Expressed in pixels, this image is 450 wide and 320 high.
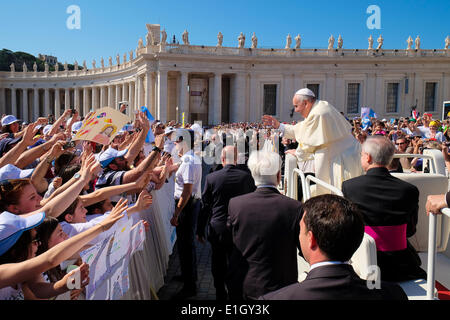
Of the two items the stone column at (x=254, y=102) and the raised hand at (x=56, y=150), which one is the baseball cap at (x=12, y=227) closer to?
Result: the raised hand at (x=56, y=150)

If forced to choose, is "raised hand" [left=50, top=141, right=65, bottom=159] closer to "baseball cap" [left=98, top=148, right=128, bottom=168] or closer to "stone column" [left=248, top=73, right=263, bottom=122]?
"baseball cap" [left=98, top=148, right=128, bottom=168]

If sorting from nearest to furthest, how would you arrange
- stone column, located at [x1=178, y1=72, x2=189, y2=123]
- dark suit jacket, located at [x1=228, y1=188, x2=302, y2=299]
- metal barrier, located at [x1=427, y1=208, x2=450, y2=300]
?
1. metal barrier, located at [x1=427, y1=208, x2=450, y2=300]
2. dark suit jacket, located at [x1=228, y1=188, x2=302, y2=299]
3. stone column, located at [x1=178, y1=72, x2=189, y2=123]

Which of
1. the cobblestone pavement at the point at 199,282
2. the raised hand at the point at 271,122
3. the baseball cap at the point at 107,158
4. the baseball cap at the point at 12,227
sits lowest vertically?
the cobblestone pavement at the point at 199,282

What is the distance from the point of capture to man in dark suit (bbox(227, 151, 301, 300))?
310cm

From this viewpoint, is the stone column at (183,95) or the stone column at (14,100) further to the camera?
the stone column at (14,100)

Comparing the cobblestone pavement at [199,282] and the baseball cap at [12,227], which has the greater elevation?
the baseball cap at [12,227]

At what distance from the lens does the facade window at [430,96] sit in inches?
1761

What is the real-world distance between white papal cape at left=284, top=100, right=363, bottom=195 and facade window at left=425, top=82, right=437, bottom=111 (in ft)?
155

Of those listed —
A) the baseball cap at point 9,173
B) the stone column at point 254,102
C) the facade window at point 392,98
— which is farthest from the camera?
the facade window at point 392,98

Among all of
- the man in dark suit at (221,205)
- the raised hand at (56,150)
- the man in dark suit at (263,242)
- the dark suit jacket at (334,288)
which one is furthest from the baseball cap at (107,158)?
the dark suit jacket at (334,288)

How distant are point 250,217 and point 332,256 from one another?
4.48 ft

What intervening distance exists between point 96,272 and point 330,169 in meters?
3.77

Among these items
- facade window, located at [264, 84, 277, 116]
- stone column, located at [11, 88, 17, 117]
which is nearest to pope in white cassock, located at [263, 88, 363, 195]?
facade window, located at [264, 84, 277, 116]

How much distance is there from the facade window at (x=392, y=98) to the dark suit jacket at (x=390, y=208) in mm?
46293
